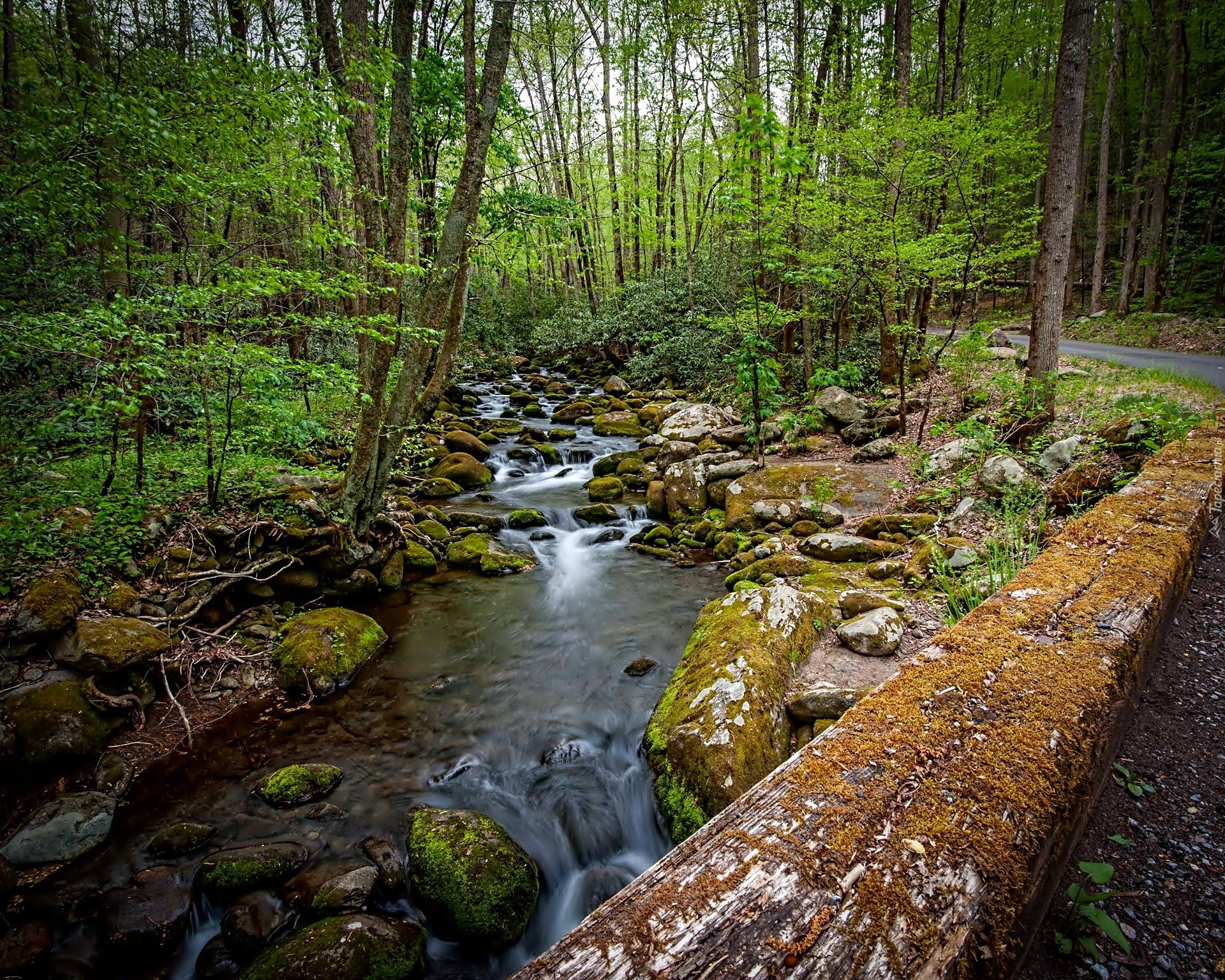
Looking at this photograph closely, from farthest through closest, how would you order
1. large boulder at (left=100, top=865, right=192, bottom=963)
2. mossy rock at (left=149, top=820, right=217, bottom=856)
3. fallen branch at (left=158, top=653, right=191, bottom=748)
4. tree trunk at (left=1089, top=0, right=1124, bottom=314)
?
tree trunk at (left=1089, top=0, right=1124, bottom=314), fallen branch at (left=158, top=653, right=191, bottom=748), mossy rock at (left=149, top=820, right=217, bottom=856), large boulder at (left=100, top=865, right=192, bottom=963)

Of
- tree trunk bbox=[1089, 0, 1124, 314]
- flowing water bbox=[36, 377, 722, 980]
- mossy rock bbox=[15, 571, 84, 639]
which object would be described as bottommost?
flowing water bbox=[36, 377, 722, 980]

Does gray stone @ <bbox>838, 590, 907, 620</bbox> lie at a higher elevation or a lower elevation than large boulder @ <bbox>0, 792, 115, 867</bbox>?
higher

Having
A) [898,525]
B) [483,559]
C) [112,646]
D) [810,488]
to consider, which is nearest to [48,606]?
[112,646]

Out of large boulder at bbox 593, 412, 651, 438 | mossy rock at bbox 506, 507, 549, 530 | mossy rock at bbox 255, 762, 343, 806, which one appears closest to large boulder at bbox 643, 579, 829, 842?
mossy rock at bbox 255, 762, 343, 806

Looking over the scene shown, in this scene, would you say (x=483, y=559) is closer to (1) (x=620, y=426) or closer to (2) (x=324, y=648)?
(2) (x=324, y=648)

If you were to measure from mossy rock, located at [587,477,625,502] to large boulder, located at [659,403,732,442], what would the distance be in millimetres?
2088

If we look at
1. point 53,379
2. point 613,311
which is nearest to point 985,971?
point 53,379

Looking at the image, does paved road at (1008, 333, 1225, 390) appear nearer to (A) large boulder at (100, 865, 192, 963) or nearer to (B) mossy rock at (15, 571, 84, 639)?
(A) large boulder at (100, 865, 192, 963)

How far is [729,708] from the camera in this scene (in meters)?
3.79

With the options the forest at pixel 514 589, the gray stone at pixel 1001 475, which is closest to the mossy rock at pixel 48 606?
the forest at pixel 514 589

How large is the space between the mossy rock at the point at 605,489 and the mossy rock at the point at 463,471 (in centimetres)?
233

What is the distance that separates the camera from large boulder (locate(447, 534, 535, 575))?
8039 millimetres

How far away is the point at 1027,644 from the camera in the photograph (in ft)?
7.33

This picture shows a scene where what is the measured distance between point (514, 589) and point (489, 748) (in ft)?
9.58
